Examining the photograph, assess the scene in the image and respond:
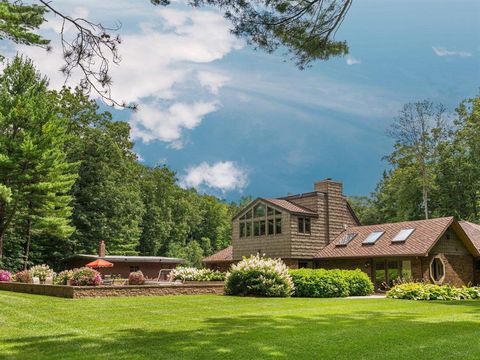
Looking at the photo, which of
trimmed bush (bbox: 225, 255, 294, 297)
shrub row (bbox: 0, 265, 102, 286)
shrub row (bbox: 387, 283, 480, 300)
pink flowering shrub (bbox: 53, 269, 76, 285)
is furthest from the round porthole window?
Answer: pink flowering shrub (bbox: 53, 269, 76, 285)

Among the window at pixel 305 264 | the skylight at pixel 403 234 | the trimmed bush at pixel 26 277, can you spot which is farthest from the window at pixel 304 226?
the trimmed bush at pixel 26 277

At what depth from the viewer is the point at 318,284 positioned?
20.0 m

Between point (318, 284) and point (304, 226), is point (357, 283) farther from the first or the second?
point (304, 226)

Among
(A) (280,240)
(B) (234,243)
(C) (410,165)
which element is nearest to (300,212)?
(A) (280,240)

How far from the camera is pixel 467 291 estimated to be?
19.5 meters

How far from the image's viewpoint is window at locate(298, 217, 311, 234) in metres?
28.8

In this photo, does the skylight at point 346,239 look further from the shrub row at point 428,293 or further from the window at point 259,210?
the shrub row at point 428,293

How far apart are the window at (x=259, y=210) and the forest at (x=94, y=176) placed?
12.0 metres

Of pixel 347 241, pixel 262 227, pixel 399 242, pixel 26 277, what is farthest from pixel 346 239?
pixel 26 277

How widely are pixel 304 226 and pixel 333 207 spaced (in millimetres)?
2734

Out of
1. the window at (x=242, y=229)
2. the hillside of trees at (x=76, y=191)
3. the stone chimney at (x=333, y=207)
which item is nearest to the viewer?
the hillside of trees at (x=76, y=191)

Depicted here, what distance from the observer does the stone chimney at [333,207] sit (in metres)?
30.1

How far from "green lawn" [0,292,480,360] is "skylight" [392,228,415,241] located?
11.6 m

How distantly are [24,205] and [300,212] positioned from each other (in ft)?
57.3
